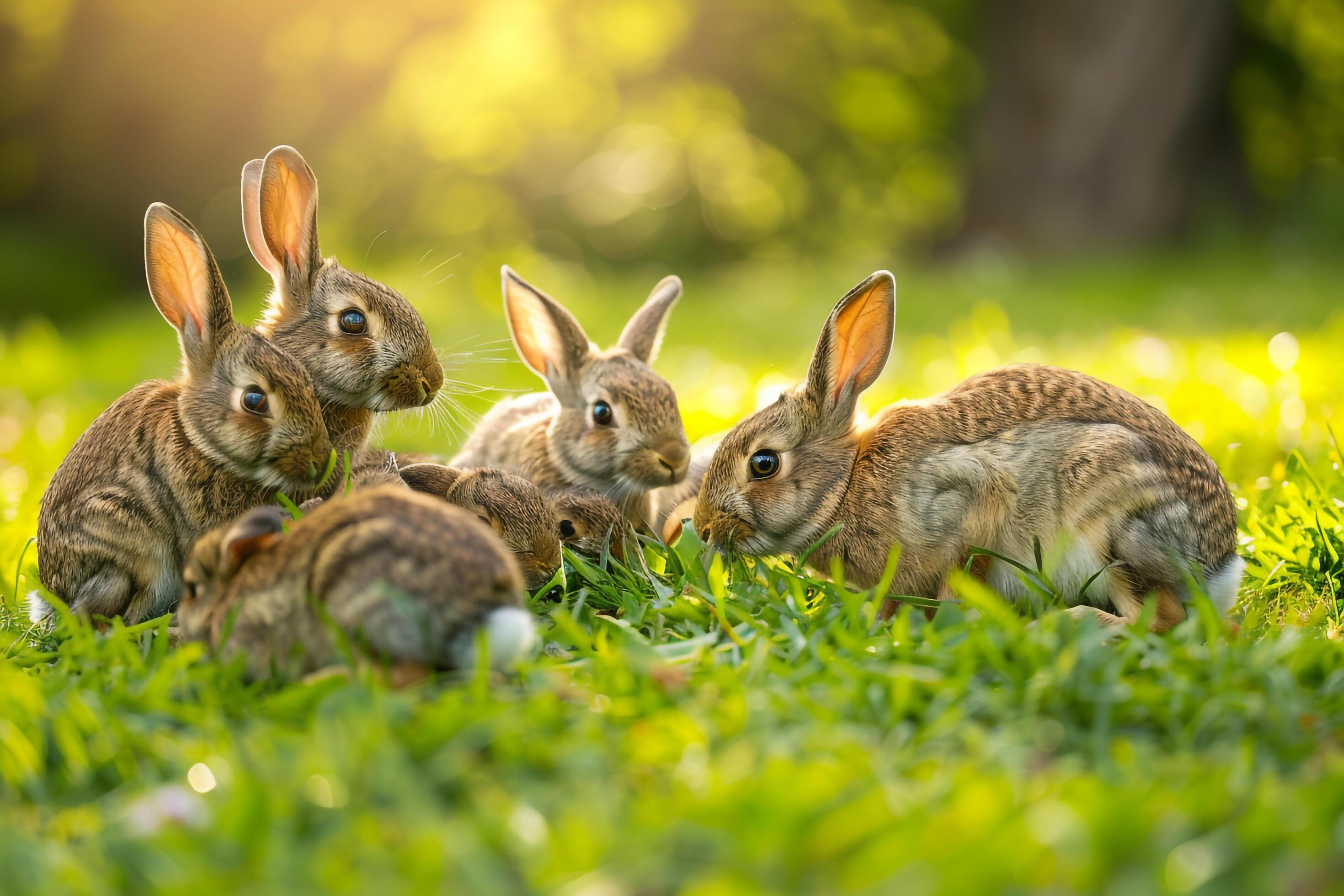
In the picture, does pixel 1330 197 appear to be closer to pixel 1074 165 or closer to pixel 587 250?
pixel 1074 165

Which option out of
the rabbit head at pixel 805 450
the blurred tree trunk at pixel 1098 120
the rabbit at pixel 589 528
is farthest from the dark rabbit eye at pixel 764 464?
the blurred tree trunk at pixel 1098 120

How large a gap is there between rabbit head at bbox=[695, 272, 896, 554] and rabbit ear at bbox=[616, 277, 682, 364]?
4.71 feet

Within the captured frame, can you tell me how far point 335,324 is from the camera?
4.17 meters

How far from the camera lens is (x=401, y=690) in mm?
2812

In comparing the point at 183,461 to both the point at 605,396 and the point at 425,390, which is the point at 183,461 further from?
the point at 605,396

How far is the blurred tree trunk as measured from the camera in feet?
52.4

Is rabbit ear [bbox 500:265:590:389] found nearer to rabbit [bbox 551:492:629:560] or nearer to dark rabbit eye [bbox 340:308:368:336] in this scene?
rabbit [bbox 551:492:629:560]

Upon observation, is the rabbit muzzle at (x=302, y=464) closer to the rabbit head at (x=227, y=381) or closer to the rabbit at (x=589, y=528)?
the rabbit head at (x=227, y=381)

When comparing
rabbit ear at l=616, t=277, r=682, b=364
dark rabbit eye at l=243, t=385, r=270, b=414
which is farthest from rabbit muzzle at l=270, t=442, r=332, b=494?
rabbit ear at l=616, t=277, r=682, b=364

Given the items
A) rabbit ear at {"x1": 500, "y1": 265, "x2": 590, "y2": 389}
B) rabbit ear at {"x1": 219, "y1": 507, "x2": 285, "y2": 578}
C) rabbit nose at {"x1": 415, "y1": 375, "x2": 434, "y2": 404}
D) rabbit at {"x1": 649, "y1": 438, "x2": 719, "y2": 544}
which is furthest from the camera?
rabbit ear at {"x1": 500, "y1": 265, "x2": 590, "y2": 389}

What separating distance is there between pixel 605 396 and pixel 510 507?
121 cm

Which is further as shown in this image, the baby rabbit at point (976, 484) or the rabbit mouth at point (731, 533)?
the rabbit mouth at point (731, 533)

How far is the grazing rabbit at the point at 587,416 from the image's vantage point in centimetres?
492

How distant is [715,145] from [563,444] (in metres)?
20.7
